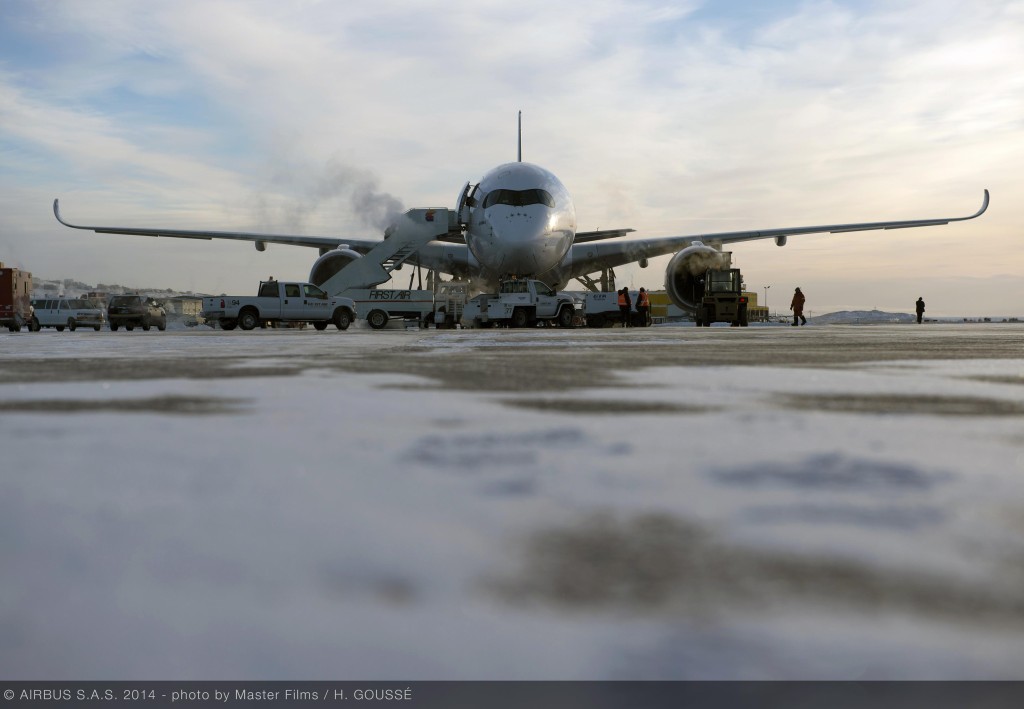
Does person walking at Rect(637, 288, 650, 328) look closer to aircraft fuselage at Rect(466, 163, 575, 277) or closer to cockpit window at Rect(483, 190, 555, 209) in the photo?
aircraft fuselage at Rect(466, 163, 575, 277)

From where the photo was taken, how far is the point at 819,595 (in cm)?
135

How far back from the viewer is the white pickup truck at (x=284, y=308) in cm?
2308

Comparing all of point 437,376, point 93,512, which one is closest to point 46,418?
point 93,512

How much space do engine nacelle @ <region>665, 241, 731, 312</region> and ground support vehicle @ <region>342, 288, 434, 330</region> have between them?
7495 millimetres

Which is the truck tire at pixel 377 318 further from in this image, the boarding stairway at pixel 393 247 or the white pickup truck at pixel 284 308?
the boarding stairway at pixel 393 247

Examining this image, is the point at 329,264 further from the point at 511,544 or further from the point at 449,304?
the point at 511,544

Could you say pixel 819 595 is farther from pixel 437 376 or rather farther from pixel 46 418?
pixel 437 376

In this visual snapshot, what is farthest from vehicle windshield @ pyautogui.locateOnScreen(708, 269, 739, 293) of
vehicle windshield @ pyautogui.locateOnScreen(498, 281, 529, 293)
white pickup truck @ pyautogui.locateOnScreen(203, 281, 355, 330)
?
white pickup truck @ pyautogui.locateOnScreen(203, 281, 355, 330)

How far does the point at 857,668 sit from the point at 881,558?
445 millimetres

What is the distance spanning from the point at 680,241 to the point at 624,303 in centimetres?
288

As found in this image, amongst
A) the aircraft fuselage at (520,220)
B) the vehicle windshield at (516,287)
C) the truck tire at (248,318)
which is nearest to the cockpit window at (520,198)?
the aircraft fuselage at (520,220)

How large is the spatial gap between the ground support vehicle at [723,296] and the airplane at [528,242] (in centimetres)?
50

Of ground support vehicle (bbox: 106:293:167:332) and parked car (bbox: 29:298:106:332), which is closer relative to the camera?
ground support vehicle (bbox: 106:293:167:332)

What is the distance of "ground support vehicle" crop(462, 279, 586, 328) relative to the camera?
926 inches
